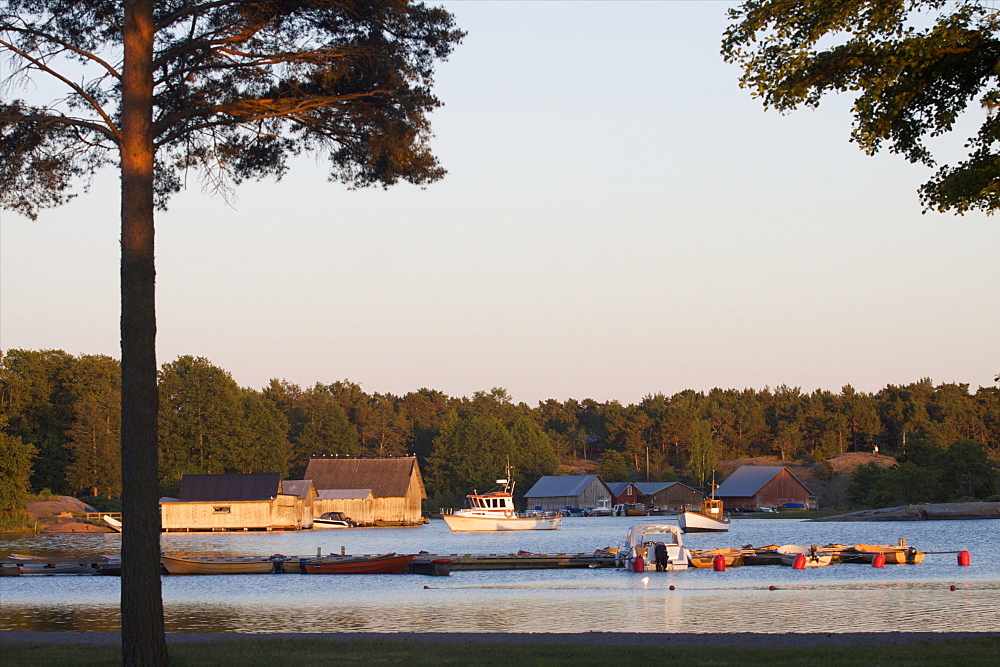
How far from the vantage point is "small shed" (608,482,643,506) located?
5113 inches

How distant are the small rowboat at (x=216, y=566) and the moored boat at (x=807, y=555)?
66.7ft

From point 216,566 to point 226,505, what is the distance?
4606 cm

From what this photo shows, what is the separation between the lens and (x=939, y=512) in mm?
84000

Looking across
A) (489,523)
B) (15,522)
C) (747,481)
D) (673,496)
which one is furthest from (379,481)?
(747,481)

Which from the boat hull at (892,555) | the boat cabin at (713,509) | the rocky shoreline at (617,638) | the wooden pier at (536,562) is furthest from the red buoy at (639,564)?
the boat cabin at (713,509)

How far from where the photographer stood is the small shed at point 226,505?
86.6 meters

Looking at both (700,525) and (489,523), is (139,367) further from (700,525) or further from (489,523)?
(489,523)

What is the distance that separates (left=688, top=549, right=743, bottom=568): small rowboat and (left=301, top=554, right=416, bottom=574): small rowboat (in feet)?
38.1

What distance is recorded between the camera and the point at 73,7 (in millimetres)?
13945

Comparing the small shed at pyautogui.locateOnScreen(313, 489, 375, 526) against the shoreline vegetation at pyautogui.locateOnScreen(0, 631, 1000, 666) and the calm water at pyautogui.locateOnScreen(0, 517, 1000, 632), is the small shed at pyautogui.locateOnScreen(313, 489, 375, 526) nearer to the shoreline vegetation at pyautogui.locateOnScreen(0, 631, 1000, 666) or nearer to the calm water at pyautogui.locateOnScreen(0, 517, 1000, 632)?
the calm water at pyautogui.locateOnScreen(0, 517, 1000, 632)

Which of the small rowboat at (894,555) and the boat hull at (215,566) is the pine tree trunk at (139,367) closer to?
the boat hull at (215,566)

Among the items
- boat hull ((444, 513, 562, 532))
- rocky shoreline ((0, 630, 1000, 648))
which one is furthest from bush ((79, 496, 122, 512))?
rocky shoreline ((0, 630, 1000, 648))

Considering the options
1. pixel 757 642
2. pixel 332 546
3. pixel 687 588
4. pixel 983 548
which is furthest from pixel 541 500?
pixel 757 642

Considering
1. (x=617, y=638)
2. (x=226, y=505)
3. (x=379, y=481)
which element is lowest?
(x=226, y=505)
